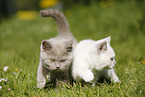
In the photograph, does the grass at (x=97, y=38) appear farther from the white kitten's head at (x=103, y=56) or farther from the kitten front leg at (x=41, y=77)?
the white kitten's head at (x=103, y=56)

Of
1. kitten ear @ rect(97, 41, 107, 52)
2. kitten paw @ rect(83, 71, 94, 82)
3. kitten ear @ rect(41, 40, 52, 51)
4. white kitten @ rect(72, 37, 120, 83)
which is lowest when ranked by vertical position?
kitten paw @ rect(83, 71, 94, 82)

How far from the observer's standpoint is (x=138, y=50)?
10.3ft

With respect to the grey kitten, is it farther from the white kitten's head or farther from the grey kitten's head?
the white kitten's head

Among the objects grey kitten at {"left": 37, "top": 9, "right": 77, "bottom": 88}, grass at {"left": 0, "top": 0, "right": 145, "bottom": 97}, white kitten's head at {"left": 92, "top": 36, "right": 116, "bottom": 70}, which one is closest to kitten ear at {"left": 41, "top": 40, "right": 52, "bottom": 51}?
grey kitten at {"left": 37, "top": 9, "right": 77, "bottom": 88}

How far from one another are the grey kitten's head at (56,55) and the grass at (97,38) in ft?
0.91

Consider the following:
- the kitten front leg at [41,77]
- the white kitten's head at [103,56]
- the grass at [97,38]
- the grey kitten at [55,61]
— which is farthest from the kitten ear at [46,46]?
the white kitten's head at [103,56]

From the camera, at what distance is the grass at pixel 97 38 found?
1.79 metres

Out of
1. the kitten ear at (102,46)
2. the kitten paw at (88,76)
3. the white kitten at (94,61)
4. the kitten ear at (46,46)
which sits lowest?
Answer: the kitten paw at (88,76)

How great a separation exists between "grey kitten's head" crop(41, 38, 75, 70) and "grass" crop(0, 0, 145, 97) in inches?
11.0

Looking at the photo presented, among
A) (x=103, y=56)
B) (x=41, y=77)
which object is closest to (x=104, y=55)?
(x=103, y=56)

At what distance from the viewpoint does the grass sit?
1.79 metres

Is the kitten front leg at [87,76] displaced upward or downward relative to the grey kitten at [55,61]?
downward

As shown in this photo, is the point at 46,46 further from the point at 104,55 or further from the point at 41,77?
the point at 104,55

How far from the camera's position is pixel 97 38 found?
402cm
